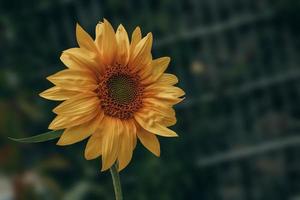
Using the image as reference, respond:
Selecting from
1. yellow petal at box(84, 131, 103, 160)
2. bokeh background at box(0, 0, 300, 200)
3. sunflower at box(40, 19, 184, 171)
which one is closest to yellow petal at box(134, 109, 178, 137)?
sunflower at box(40, 19, 184, 171)

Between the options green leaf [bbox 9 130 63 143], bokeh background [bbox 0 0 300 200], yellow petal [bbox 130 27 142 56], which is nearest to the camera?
green leaf [bbox 9 130 63 143]

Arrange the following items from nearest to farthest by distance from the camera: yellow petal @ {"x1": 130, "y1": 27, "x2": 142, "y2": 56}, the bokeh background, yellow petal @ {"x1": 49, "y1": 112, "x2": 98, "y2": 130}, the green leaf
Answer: the green leaf
yellow petal @ {"x1": 49, "y1": 112, "x2": 98, "y2": 130}
yellow petal @ {"x1": 130, "y1": 27, "x2": 142, "y2": 56}
the bokeh background

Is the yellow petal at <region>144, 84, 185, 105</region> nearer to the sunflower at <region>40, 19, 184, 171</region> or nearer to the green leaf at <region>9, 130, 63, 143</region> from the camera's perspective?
the sunflower at <region>40, 19, 184, 171</region>

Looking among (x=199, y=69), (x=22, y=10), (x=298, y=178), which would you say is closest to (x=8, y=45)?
(x=22, y=10)

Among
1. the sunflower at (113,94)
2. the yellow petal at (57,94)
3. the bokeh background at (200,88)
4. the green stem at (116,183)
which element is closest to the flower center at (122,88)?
the sunflower at (113,94)

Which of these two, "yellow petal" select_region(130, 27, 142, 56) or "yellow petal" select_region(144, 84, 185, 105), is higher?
"yellow petal" select_region(130, 27, 142, 56)

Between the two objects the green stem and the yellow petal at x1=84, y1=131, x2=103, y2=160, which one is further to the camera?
the yellow petal at x1=84, y1=131, x2=103, y2=160

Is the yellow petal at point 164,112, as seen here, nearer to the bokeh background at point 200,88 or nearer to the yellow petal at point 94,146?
the yellow petal at point 94,146
